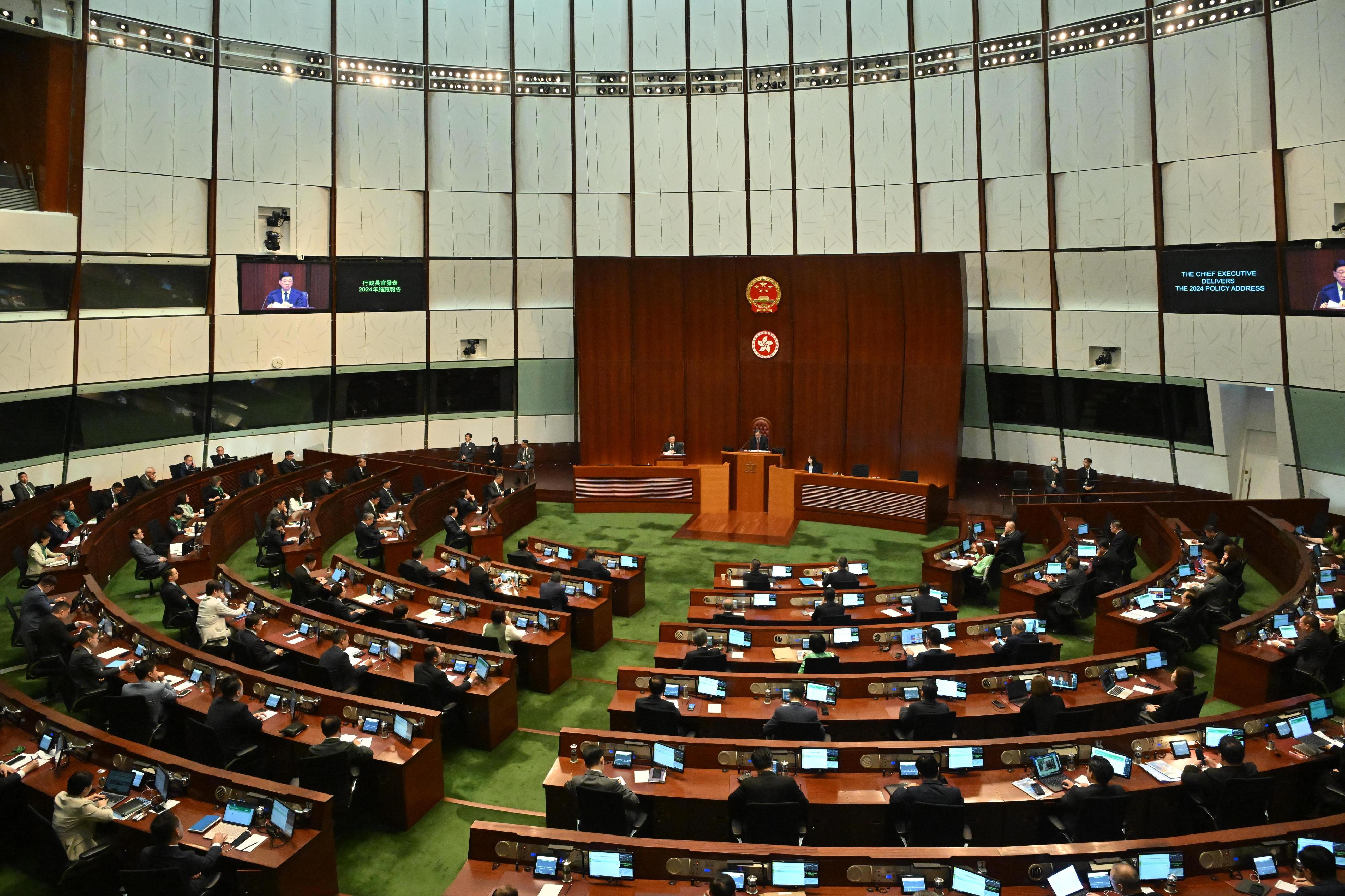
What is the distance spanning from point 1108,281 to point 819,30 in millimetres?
6922

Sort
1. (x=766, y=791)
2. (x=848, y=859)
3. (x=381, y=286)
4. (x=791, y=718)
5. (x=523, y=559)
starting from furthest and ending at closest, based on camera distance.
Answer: (x=381, y=286)
(x=523, y=559)
(x=791, y=718)
(x=766, y=791)
(x=848, y=859)

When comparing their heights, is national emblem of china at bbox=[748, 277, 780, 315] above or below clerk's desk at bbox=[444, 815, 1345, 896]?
above

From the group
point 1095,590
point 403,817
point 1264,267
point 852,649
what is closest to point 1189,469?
point 1264,267

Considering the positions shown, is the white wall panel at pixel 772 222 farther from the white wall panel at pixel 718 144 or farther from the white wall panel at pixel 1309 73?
the white wall panel at pixel 1309 73

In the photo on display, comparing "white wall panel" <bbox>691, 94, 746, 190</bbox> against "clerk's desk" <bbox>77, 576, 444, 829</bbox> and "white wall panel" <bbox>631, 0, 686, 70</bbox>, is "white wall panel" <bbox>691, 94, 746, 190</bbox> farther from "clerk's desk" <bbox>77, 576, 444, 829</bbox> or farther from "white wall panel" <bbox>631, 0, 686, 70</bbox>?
"clerk's desk" <bbox>77, 576, 444, 829</bbox>

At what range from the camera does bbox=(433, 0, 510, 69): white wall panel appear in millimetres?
18531

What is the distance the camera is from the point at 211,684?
7.86 meters

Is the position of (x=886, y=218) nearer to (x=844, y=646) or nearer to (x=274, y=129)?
(x=844, y=646)

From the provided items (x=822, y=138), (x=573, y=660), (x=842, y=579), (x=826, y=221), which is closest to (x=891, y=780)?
(x=842, y=579)

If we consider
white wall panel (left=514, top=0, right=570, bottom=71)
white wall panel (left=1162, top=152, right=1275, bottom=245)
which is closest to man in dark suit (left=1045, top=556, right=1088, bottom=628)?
white wall panel (left=1162, top=152, right=1275, bottom=245)

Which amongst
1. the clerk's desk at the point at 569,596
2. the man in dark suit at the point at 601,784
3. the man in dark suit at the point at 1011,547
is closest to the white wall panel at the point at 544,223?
the clerk's desk at the point at 569,596

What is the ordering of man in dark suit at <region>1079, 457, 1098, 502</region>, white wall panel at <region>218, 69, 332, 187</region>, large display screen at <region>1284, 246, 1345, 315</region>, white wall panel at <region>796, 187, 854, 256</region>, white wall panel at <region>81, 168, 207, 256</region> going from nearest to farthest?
large display screen at <region>1284, 246, 1345, 315</region>
white wall panel at <region>81, 168, 207, 256</region>
man in dark suit at <region>1079, 457, 1098, 502</region>
white wall panel at <region>218, 69, 332, 187</region>
white wall panel at <region>796, 187, 854, 256</region>

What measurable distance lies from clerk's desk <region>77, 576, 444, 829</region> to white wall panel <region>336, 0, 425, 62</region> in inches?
535

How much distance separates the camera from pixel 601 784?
6031 mm
